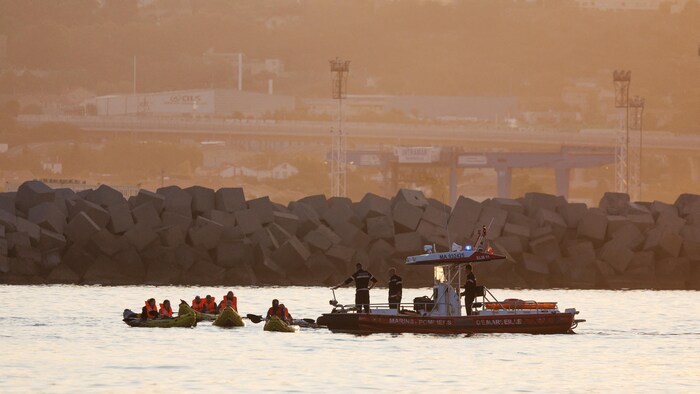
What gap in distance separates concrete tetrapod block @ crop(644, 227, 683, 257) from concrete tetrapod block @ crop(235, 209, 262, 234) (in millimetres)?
18445

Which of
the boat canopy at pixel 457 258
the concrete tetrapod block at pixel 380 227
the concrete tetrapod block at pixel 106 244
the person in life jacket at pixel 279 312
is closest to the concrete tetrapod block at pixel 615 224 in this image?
the concrete tetrapod block at pixel 380 227

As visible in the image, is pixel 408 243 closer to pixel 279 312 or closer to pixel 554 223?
pixel 554 223

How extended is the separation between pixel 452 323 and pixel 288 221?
36.4 m

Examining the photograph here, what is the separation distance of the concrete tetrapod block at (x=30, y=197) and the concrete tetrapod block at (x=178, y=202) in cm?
538

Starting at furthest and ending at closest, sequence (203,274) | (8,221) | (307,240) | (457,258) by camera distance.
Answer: (307,240), (8,221), (203,274), (457,258)

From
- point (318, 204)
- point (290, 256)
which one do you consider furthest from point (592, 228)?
point (290, 256)

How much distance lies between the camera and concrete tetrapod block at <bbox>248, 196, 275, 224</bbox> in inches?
3597

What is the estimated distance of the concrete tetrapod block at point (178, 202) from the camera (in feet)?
299

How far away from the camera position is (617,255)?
91.9 metres

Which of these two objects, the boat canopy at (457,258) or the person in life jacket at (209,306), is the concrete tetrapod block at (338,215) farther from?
the boat canopy at (457,258)

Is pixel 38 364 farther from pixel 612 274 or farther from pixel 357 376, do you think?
pixel 612 274

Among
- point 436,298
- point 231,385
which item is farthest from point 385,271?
point 231,385

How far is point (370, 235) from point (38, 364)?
Result: 4229cm

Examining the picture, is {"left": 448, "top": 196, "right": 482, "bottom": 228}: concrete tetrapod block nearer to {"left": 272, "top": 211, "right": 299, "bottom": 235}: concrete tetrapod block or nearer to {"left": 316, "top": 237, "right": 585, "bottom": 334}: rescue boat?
{"left": 272, "top": 211, "right": 299, "bottom": 235}: concrete tetrapod block
